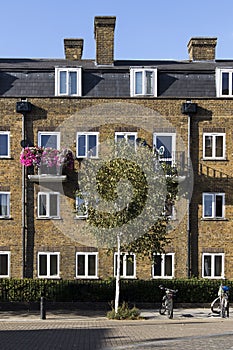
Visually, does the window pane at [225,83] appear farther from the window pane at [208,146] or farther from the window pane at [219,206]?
the window pane at [219,206]

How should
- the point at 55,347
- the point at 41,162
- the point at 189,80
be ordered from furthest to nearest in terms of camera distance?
the point at 189,80, the point at 41,162, the point at 55,347

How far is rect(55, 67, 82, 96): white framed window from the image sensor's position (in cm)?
3403

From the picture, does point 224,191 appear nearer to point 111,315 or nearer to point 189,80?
point 189,80

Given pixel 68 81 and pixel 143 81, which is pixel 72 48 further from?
pixel 143 81

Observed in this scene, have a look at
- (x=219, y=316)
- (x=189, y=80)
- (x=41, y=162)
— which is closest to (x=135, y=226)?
(x=219, y=316)

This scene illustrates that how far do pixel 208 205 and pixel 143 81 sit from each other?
7094 mm

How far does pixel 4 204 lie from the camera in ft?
109

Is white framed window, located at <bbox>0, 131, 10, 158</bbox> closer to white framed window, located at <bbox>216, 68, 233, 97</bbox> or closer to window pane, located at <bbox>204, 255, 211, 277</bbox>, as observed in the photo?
white framed window, located at <bbox>216, 68, 233, 97</bbox>

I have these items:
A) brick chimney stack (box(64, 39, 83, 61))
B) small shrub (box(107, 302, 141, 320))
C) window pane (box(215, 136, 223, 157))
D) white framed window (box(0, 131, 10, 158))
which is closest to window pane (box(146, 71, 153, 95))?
window pane (box(215, 136, 223, 157))

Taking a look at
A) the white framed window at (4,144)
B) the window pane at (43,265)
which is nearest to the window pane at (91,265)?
the window pane at (43,265)

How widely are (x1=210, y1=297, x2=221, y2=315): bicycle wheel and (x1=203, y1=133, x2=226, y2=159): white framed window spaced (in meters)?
8.12

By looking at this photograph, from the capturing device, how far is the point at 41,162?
31.8 metres

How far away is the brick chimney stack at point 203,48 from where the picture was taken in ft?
124

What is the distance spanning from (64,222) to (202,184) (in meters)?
7.09
